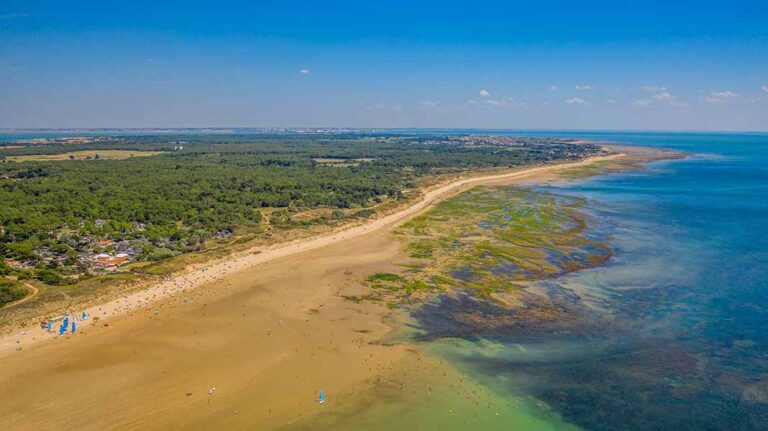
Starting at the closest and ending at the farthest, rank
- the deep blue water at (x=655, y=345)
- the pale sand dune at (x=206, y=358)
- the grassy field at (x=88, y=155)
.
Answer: the pale sand dune at (x=206, y=358) < the deep blue water at (x=655, y=345) < the grassy field at (x=88, y=155)

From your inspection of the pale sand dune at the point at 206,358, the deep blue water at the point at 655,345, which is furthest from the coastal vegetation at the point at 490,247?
the pale sand dune at the point at 206,358

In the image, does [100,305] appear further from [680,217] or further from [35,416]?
[680,217]

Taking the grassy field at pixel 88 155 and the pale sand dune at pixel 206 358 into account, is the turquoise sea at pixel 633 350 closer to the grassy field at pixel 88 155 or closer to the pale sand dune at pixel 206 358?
the pale sand dune at pixel 206 358

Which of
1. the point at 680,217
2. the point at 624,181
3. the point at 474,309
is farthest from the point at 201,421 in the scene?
the point at 624,181

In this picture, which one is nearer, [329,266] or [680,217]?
[329,266]

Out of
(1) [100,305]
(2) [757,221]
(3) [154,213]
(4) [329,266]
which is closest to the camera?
(1) [100,305]

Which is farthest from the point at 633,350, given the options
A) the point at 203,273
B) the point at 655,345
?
the point at 203,273
